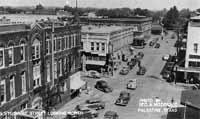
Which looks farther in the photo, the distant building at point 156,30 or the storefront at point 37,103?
the distant building at point 156,30

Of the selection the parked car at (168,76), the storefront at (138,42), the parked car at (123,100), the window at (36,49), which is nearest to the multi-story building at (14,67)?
the window at (36,49)

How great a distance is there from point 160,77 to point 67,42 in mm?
23739

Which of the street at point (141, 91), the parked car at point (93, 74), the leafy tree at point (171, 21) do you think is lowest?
the street at point (141, 91)

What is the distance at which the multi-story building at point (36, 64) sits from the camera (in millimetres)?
28703

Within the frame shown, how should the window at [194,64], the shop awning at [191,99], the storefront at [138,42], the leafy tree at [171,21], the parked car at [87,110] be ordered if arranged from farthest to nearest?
the leafy tree at [171,21] < the storefront at [138,42] < the window at [194,64] < the parked car at [87,110] < the shop awning at [191,99]

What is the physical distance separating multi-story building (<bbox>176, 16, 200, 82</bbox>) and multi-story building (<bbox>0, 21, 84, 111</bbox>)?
21840 millimetres

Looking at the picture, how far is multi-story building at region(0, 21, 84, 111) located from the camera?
28.7m

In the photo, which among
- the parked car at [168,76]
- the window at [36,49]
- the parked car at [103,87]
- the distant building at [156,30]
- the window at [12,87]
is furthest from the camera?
the distant building at [156,30]

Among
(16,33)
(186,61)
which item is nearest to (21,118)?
(16,33)

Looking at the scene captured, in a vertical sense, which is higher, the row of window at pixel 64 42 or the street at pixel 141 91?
the row of window at pixel 64 42

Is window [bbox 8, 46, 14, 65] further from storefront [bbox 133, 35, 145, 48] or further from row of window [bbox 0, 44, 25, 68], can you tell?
storefront [bbox 133, 35, 145, 48]

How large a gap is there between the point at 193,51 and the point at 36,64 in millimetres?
31783

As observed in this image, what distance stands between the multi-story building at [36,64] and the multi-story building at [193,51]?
2184 cm

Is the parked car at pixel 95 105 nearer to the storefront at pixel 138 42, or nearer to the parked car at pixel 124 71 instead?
the parked car at pixel 124 71
